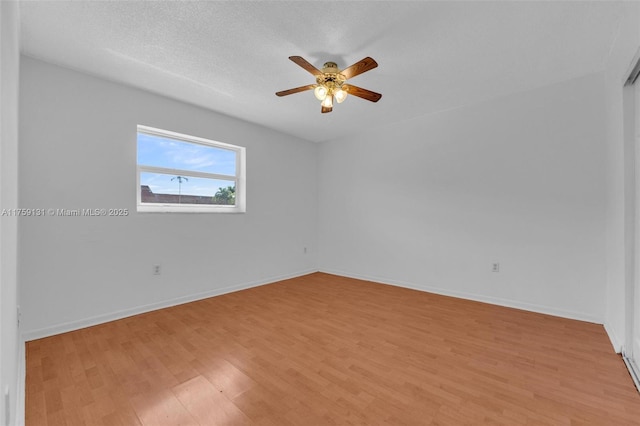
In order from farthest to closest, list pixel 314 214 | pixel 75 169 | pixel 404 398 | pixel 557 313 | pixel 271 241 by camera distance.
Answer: pixel 314 214
pixel 271 241
pixel 557 313
pixel 75 169
pixel 404 398

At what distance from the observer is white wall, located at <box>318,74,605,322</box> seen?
108 inches

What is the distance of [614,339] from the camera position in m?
2.22

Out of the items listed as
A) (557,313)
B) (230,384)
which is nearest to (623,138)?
(557,313)

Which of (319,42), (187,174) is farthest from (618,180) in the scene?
(187,174)

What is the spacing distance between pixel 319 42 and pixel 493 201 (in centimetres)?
275

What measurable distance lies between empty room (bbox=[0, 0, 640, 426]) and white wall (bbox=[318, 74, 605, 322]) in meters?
0.02

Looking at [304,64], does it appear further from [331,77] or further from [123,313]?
[123,313]

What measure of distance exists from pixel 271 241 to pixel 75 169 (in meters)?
2.54

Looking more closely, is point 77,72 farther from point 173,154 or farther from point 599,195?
point 599,195

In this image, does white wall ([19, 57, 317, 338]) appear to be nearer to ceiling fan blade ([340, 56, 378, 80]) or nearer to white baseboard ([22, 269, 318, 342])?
white baseboard ([22, 269, 318, 342])

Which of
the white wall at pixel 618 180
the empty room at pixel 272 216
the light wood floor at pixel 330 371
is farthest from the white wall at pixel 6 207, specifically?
the white wall at pixel 618 180

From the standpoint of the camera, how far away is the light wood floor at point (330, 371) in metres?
1.46

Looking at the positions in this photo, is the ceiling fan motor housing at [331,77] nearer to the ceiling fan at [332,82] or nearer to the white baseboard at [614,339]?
the ceiling fan at [332,82]

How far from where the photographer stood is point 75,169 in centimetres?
252
